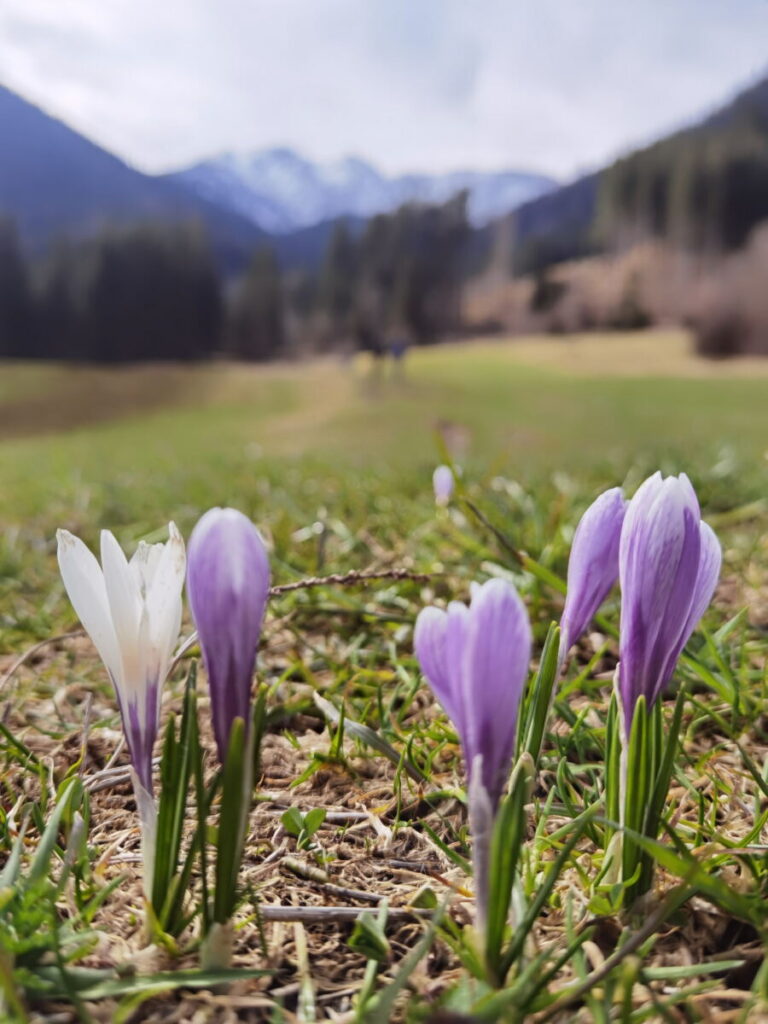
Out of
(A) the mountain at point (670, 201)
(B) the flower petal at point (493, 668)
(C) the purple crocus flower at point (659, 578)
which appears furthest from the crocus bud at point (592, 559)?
(A) the mountain at point (670, 201)

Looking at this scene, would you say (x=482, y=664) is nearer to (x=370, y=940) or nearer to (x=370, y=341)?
(x=370, y=940)

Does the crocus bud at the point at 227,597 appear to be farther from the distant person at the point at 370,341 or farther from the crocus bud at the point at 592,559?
the distant person at the point at 370,341

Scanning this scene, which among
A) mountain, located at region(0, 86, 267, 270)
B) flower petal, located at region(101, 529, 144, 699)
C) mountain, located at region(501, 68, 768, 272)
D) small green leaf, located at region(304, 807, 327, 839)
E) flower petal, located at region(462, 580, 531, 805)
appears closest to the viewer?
flower petal, located at region(462, 580, 531, 805)

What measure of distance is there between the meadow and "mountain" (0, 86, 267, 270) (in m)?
20.1

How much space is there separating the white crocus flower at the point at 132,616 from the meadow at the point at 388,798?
0.10 metres

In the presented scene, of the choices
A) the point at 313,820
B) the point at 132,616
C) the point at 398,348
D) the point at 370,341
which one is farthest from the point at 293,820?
the point at 398,348

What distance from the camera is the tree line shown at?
1761 cm

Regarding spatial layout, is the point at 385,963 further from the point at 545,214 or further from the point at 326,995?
the point at 545,214

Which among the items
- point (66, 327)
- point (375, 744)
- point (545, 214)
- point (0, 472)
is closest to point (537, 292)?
point (545, 214)

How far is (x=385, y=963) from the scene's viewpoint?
0.75 metres

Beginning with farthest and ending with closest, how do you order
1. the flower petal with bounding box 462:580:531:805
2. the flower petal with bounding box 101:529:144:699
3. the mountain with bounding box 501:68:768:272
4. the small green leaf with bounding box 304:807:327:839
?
the mountain with bounding box 501:68:768:272, the small green leaf with bounding box 304:807:327:839, the flower petal with bounding box 101:529:144:699, the flower petal with bounding box 462:580:531:805

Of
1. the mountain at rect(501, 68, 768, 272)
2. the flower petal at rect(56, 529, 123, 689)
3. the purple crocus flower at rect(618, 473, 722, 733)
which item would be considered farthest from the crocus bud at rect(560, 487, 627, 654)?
the mountain at rect(501, 68, 768, 272)

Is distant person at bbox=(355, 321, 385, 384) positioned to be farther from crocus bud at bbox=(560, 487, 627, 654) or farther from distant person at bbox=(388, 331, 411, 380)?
crocus bud at bbox=(560, 487, 627, 654)

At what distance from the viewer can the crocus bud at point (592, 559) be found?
0.81m
